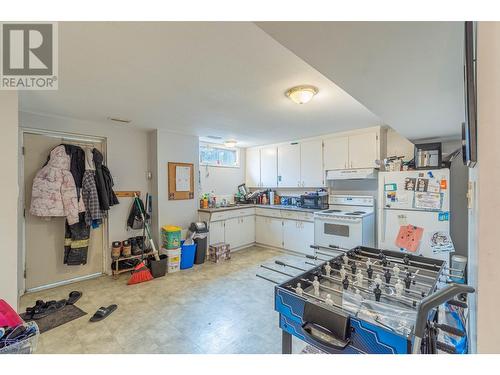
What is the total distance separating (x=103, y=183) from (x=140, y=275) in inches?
56.8

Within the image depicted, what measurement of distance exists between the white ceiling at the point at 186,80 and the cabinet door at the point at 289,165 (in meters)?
1.15

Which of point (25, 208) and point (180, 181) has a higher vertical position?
point (180, 181)

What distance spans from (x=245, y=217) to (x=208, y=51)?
3.70 meters

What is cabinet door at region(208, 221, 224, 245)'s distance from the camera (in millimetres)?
4285

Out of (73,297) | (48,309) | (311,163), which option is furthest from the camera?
(311,163)

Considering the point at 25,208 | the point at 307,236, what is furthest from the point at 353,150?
the point at 25,208

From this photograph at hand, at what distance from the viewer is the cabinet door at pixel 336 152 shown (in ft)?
13.2

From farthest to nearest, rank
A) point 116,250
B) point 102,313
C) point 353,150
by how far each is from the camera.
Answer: point 353,150, point 116,250, point 102,313

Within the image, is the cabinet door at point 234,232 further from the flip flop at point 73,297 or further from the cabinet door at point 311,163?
the flip flop at point 73,297

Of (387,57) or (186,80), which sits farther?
(186,80)

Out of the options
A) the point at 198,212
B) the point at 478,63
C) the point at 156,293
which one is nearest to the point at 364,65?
the point at 478,63

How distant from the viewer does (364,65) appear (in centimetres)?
114

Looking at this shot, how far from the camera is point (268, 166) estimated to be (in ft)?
17.1

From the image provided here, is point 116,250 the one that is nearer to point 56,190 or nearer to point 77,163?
point 56,190
